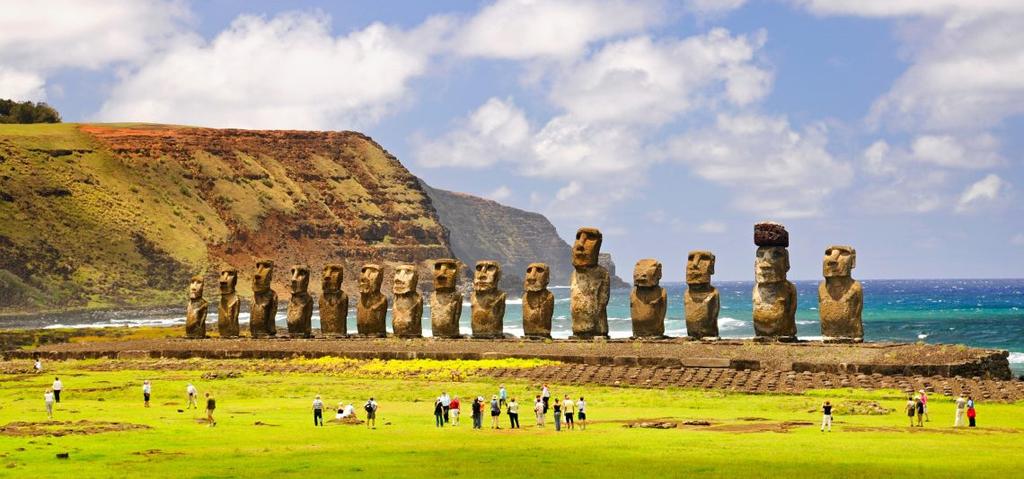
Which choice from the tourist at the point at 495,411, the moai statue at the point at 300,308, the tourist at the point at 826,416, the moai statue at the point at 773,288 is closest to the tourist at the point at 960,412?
the tourist at the point at 826,416

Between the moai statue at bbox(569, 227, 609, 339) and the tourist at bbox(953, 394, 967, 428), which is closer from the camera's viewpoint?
the tourist at bbox(953, 394, 967, 428)

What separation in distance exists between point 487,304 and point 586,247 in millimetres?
4464

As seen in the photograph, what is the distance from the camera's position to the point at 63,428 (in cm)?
3294

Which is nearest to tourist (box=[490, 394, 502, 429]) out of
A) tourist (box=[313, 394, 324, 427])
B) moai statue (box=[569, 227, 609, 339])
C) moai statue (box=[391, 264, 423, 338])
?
tourist (box=[313, 394, 324, 427])

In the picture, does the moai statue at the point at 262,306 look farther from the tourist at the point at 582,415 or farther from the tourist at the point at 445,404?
the tourist at the point at 582,415

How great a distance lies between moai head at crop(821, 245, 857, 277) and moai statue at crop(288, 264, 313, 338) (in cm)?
2159

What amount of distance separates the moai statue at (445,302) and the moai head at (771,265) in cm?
1213

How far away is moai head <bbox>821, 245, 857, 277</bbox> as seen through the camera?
46906 mm

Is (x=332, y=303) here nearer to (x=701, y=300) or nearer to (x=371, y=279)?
(x=371, y=279)

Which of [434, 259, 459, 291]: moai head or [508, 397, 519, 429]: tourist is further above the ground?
[434, 259, 459, 291]: moai head

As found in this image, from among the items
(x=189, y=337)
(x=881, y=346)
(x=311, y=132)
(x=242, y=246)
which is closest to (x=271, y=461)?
(x=881, y=346)

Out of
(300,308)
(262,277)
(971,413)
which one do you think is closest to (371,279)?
(300,308)

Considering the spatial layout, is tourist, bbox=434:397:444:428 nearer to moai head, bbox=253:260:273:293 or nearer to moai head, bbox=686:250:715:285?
moai head, bbox=686:250:715:285

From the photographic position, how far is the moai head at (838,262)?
4691 cm
